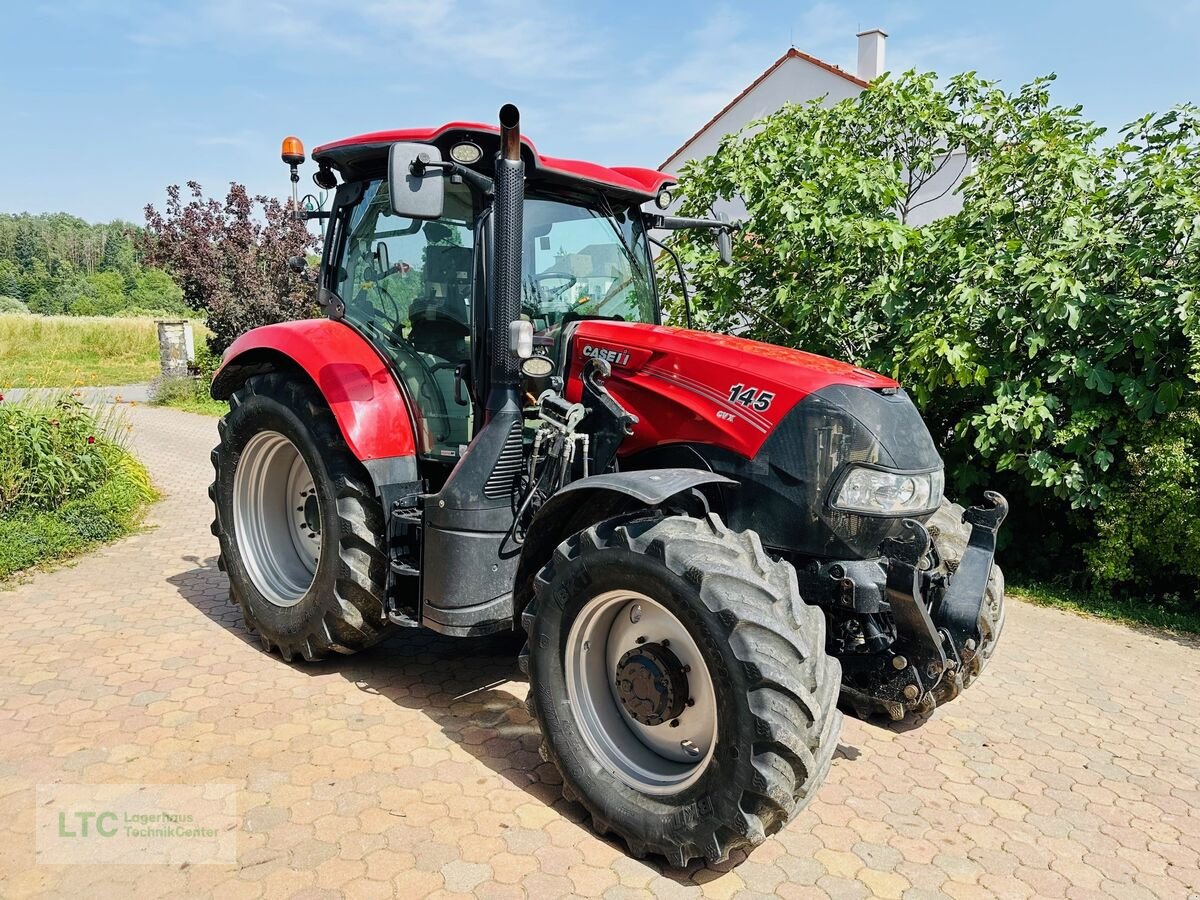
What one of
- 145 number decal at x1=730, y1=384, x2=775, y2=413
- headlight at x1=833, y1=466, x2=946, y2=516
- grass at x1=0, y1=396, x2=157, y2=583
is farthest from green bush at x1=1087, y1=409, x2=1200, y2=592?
grass at x1=0, y1=396, x2=157, y2=583

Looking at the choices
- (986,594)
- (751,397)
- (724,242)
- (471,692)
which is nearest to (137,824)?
(471,692)

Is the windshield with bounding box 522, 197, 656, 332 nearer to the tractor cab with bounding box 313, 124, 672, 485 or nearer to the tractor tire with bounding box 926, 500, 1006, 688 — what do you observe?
the tractor cab with bounding box 313, 124, 672, 485

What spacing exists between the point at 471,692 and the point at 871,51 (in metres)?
18.7

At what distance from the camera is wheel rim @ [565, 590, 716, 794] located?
9.43 ft

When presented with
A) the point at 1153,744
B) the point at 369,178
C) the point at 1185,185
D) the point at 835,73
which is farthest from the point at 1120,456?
the point at 835,73

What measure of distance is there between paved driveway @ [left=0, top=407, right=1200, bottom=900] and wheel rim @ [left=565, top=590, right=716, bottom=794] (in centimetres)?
30

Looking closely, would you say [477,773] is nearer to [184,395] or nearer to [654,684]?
[654,684]

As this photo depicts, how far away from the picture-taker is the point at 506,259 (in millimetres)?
3457

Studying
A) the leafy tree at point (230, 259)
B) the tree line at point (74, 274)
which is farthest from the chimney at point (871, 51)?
the tree line at point (74, 274)

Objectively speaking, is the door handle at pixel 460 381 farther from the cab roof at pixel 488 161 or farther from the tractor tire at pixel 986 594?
the tractor tire at pixel 986 594

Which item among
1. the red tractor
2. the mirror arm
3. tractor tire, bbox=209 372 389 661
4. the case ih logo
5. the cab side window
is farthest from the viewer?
tractor tire, bbox=209 372 389 661

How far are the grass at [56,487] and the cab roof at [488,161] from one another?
12.4 feet

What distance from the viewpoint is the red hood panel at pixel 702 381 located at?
308cm

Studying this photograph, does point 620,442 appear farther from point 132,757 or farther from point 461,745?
point 132,757
